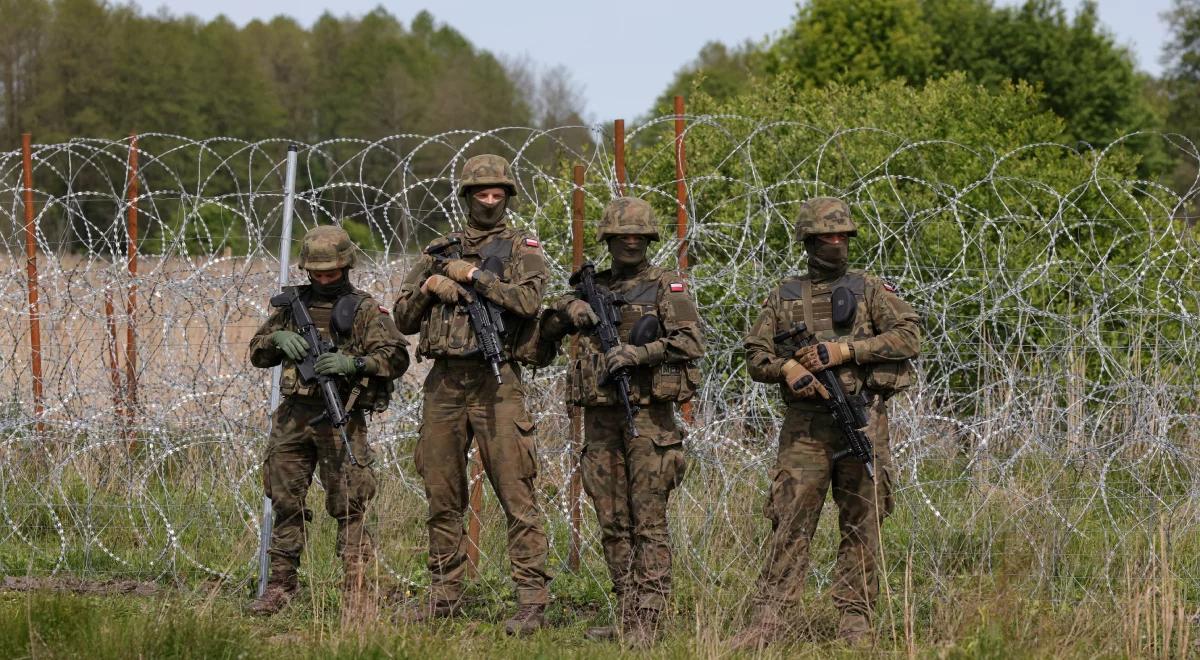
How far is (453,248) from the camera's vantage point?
233 inches

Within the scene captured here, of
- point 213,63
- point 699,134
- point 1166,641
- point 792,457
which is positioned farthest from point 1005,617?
point 213,63

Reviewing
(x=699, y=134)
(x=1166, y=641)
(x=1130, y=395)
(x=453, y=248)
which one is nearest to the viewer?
(x=1166, y=641)

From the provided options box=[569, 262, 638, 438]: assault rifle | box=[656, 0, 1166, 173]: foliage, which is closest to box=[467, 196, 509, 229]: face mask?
box=[569, 262, 638, 438]: assault rifle

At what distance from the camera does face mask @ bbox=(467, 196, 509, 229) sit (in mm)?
5898

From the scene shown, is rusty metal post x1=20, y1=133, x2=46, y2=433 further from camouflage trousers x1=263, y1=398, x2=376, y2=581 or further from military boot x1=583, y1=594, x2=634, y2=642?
military boot x1=583, y1=594, x2=634, y2=642

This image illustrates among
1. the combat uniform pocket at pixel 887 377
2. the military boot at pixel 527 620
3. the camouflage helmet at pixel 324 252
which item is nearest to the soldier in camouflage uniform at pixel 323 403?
the camouflage helmet at pixel 324 252

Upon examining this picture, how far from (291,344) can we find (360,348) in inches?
12.0

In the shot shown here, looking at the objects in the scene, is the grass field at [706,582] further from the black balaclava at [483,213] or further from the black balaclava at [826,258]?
the black balaclava at [483,213]

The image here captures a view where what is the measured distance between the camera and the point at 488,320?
5.64 m

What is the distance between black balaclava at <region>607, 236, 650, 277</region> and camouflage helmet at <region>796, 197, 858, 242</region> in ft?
2.10

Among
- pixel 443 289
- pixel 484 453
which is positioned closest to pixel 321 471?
pixel 484 453

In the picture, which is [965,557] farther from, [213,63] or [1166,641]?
[213,63]

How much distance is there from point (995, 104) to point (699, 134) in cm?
246

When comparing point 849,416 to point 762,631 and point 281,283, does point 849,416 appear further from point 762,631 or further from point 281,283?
point 281,283
